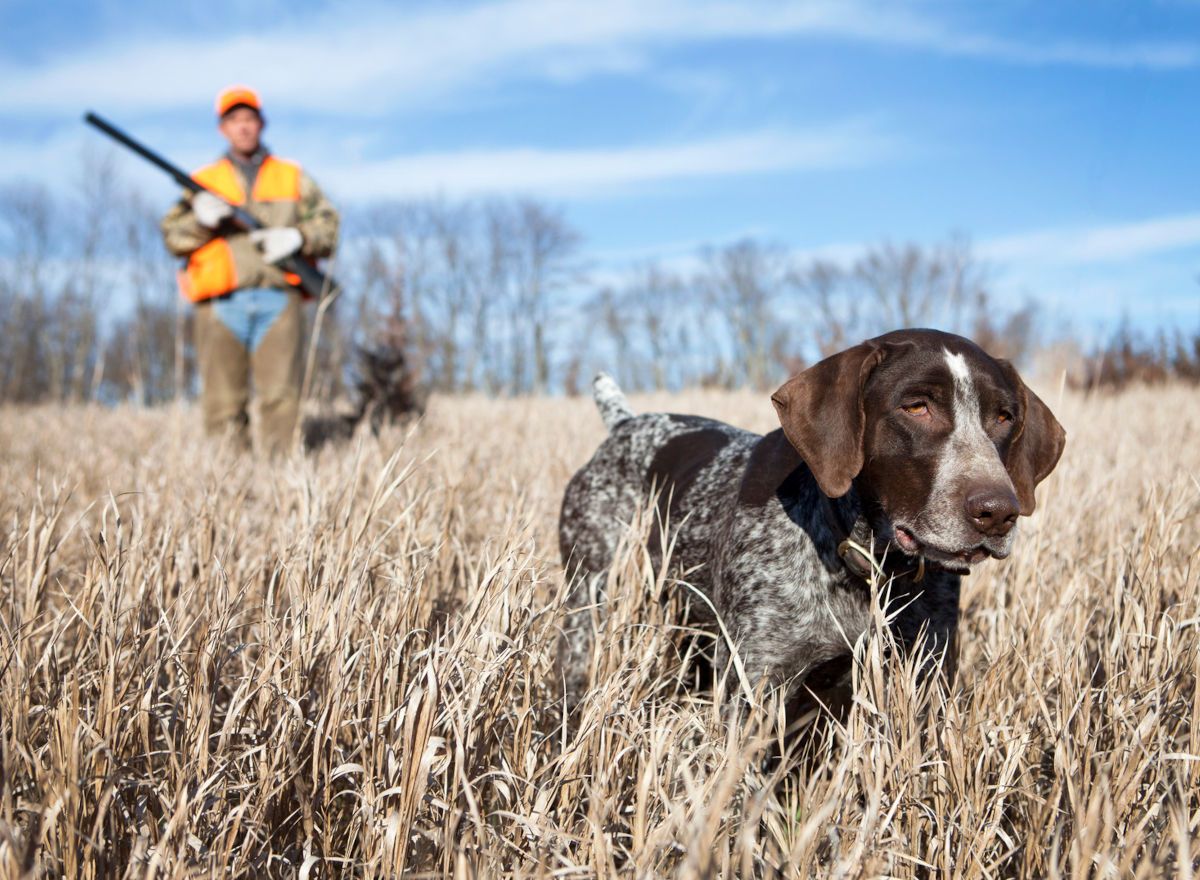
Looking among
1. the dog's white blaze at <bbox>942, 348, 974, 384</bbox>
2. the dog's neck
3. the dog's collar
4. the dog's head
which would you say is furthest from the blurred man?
the dog's white blaze at <bbox>942, 348, 974, 384</bbox>

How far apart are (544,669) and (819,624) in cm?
78

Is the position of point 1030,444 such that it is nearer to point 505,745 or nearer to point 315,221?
point 505,745

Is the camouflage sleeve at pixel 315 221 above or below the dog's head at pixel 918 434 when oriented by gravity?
above

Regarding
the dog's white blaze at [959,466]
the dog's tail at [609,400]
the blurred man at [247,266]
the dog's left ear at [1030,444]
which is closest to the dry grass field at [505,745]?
the dog's white blaze at [959,466]

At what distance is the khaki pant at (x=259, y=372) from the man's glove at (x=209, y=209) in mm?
628

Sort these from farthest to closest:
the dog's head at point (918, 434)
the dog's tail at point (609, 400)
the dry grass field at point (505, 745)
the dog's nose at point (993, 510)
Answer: the dog's tail at point (609, 400) → the dog's head at point (918, 434) → the dog's nose at point (993, 510) → the dry grass field at point (505, 745)

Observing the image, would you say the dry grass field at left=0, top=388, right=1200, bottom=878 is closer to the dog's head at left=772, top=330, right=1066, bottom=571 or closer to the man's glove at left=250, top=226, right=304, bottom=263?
the dog's head at left=772, top=330, right=1066, bottom=571

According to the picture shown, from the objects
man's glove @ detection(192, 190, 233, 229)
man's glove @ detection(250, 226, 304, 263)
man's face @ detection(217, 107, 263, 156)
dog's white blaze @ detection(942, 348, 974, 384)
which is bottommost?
dog's white blaze @ detection(942, 348, 974, 384)

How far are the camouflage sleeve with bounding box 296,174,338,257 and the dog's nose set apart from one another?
5927 mm

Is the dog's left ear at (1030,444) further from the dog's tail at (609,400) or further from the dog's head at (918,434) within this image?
the dog's tail at (609,400)

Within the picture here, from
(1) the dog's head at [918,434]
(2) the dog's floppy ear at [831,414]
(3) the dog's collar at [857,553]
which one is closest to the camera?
(1) the dog's head at [918,434]

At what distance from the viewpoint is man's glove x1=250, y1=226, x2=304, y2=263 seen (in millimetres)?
6988

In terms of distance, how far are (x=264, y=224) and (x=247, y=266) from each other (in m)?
0.40

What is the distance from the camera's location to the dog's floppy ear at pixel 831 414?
241 cm
